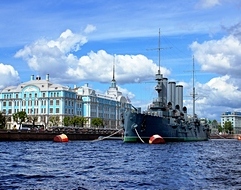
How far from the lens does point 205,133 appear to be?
4884 inches

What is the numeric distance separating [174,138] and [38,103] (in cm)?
8826

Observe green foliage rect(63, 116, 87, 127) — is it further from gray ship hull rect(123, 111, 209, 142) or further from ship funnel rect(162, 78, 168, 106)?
gray ship hull rect(123, 111, 209, 142)

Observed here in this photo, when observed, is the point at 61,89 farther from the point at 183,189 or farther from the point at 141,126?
the point at 183,189

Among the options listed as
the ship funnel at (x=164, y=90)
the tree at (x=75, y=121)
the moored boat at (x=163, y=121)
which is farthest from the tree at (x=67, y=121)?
the ship funnel at (x=164, y=90)

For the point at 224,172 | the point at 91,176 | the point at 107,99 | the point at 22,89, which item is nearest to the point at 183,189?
the point at 91,176

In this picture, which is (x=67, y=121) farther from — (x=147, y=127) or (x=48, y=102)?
(x=147, y=127)

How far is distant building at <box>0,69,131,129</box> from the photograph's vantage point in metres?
163

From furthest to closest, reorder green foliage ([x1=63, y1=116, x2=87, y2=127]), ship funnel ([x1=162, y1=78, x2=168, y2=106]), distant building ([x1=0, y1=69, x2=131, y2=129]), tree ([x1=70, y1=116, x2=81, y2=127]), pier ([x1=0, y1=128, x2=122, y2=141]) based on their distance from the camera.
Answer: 1. distant building ([x1=0, y1=69, x2=131, y2=129])
2. green foliage ([x1=63, y1=116, x2=87, y2=127])
3. tree ([x1=70, y1=116, x2=81, y2=127])
4. ship funnel ([x1=162, y1=78, x2=168, y2=106])
5. pier ([x1=0, y1=128, x2=122, y2=141])

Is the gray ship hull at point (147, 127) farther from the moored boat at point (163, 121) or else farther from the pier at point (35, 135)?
the pier at point (35, 135)

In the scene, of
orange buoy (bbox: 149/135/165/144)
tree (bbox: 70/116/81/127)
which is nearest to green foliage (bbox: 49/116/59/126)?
tree (bbox: 70/116/81/127)

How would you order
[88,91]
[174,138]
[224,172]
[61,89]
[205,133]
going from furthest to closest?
[88,91], [61,89], [205,133], [174,138], [224,172]

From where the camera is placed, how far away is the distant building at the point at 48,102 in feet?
536

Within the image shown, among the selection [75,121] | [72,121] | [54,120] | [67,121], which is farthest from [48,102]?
[75,121]

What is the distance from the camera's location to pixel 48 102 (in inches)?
6526
